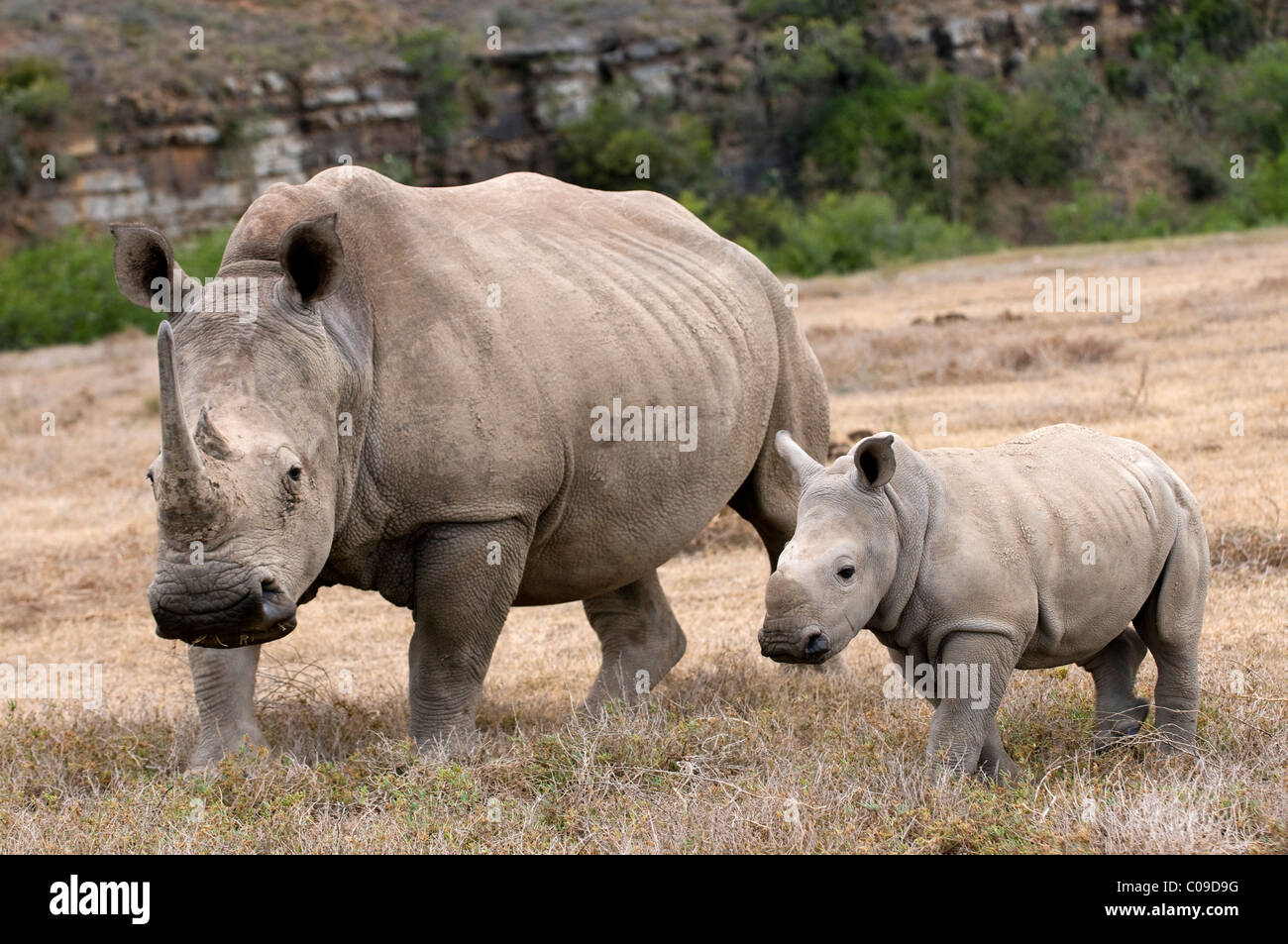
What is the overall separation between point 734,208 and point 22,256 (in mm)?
19368

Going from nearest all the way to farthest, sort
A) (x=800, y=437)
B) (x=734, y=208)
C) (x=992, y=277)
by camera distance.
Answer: (x=800, y=437), (x=992, y=277), (x=734, y=208)

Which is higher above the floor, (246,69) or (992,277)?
(246,69)

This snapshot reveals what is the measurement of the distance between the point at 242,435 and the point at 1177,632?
3.01m

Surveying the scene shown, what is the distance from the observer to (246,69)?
44000mm

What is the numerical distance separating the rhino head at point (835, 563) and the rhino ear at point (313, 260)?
162cm

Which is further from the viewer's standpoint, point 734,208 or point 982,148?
point 982,148

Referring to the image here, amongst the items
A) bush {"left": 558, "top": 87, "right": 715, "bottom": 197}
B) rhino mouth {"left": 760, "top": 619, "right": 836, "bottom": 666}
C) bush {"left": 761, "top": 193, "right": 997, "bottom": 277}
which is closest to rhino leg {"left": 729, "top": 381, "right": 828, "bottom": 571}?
rhino mouth {"left": 760, "top": 619, "right": 836, "bottom": 666}

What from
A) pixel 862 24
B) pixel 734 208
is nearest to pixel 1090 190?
pixel 734 208

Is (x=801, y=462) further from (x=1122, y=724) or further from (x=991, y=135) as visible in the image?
(x=991, y=135)

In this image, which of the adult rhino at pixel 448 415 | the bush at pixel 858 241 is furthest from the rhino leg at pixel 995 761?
the bush at pixel 858 241

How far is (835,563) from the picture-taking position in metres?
4.60

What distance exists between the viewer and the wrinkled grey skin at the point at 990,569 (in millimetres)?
4629

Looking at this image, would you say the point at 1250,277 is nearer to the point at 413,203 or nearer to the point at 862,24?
the point at 413,203

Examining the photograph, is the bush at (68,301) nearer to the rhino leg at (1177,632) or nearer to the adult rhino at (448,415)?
the adult rhino at (448,415)
